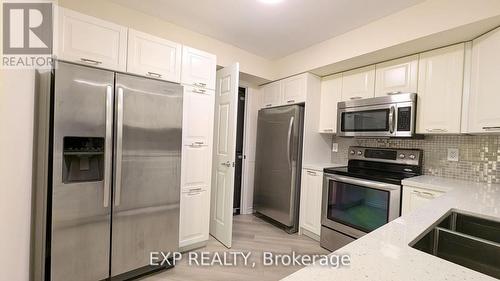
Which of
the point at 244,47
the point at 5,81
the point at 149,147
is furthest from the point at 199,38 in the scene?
the point at 5,81

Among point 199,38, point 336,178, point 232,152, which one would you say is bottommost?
point 336,178

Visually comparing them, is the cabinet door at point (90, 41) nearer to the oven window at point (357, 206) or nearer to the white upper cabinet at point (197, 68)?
the white upper cabinet at point (197, 68)

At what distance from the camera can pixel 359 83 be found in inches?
104

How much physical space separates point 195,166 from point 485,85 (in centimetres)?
257

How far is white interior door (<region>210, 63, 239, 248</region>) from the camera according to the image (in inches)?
96.3

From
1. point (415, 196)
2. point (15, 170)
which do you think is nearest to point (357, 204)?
point (415, 196)

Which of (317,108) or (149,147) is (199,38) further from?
(317,108)

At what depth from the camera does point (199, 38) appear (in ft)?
8.98

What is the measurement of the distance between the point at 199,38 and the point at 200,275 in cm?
259

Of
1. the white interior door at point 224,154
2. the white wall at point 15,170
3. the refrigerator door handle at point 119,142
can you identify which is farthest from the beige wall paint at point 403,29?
the white wall at point 15,170

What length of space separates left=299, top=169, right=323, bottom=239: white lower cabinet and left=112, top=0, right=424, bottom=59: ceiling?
1675 millimetres

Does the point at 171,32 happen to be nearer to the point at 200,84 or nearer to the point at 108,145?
the point at 200,84

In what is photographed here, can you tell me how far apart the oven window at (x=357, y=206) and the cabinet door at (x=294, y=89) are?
1187 millimetres

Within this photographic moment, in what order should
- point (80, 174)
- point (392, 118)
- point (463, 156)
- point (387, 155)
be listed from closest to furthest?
point (80, 174) < point (463, 156) < point (392, 118) < point (387, 155)
